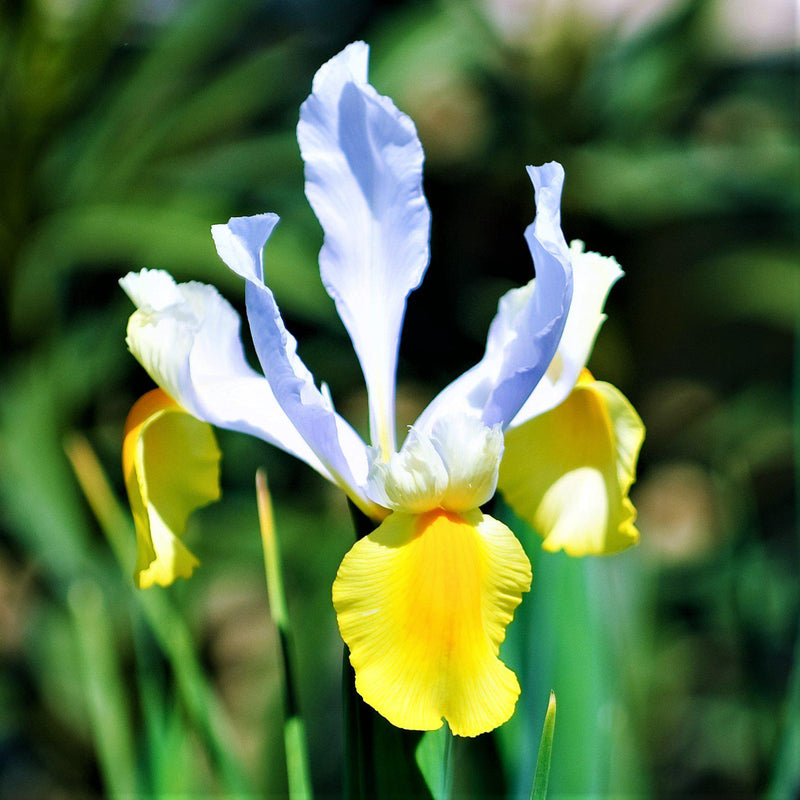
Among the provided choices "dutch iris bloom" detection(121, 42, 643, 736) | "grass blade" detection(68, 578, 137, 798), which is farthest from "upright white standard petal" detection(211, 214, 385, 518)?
"grass blade" detection(68, 578, 137, 798)

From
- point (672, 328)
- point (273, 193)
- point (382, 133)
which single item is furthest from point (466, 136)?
point (382, 133)

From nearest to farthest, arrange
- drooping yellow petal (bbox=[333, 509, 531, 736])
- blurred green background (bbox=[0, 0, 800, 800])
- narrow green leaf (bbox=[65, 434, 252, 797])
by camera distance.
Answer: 1. drooping yellow petal (bbox=[333, 509, 531, 736])
2. narrow green leaf (bbox=[65, 434, 252, 797])
3. blurred green background (bbox=[0, 0, 800, 800])

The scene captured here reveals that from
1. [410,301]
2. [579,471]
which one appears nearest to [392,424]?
[579,471]

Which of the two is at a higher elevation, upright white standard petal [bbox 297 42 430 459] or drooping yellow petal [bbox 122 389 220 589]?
upright white standard petal [bbox 297 42 430 459]

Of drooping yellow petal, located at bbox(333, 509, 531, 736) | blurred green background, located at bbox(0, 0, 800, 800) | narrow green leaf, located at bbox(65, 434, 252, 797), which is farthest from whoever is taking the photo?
blurred green background, located at bbox(0, 0, 800, 800)

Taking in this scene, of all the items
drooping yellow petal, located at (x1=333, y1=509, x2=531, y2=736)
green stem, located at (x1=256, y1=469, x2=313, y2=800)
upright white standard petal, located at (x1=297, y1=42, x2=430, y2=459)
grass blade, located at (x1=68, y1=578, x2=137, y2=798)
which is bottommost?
grass blade, located at (x1=68, y1=578, x2=137, y2=798)

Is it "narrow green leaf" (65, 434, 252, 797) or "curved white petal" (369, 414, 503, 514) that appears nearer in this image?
"curved white petal" (369, 414, 503, 514)

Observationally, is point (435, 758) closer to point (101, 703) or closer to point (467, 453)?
point (467, 453)

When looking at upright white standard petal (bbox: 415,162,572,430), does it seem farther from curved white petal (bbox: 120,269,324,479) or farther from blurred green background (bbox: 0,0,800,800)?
blurred green background (bbox: 0,0,800,800)
